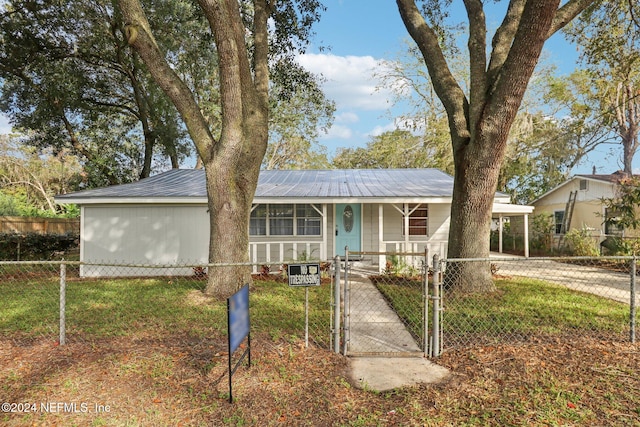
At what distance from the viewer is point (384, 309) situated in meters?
6.37

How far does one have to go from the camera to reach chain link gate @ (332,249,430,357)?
166 inches

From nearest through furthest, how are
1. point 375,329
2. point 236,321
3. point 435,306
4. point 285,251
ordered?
point 236,321, point 435,306, point 375,329, point 285,251

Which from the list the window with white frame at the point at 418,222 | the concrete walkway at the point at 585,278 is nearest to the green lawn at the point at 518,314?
the concrete walkway at the point at 585,278

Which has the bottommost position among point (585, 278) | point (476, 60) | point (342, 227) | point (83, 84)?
point (585, 278)

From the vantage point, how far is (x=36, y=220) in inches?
672

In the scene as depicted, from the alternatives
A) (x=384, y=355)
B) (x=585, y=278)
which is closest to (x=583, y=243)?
(x=585, y=278)

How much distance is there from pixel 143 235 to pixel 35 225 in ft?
36.3

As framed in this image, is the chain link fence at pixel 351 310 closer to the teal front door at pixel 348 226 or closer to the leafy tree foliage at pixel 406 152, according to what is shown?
the teal front door at pixel 348 226

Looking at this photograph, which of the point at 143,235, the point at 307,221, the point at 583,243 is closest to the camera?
the point at 143,235

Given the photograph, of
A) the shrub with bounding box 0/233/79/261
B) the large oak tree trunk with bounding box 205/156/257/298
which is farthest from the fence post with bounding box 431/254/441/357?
the shrub with bounding box 0/233/79/261

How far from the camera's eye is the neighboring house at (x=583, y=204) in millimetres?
14803

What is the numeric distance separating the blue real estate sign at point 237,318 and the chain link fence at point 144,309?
803 millimetres

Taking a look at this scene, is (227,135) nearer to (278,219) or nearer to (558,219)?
(278,219)

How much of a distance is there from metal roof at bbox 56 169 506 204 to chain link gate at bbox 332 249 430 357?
220 centimetres
